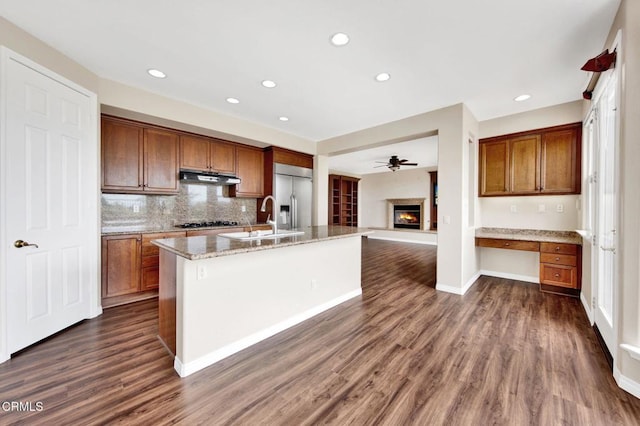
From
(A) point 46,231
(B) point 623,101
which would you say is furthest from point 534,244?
(A) point 46,231

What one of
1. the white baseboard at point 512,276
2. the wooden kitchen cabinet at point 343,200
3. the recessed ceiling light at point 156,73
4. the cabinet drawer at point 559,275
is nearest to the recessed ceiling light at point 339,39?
the recessed ceiling light at point 156,73

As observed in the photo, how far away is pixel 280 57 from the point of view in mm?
2477

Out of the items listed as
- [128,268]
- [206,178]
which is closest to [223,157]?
[206,178]

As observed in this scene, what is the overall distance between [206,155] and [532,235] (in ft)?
17.2

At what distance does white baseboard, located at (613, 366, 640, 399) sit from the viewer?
164 cm

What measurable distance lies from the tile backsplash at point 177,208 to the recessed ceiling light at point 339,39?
10.6 feet

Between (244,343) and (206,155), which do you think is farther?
(206,155)

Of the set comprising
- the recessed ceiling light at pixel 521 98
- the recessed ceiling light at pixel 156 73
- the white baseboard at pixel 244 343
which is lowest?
the white baseboard at pixel 244 343

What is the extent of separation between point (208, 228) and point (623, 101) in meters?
4.53

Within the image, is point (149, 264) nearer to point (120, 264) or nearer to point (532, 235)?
point (120, 264)

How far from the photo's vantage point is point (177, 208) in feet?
13.5

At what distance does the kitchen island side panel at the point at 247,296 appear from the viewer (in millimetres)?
1875

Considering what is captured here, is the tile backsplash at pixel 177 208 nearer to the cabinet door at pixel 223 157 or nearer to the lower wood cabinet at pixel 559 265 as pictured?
the cabinet door at pixel 223 157

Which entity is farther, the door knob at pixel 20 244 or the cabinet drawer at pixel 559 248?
the cabinet drawer at pixel 559 248
